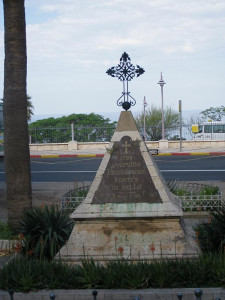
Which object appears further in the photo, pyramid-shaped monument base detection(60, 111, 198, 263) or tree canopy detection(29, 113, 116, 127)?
tree canopy detection(29, 113, 116, 127)

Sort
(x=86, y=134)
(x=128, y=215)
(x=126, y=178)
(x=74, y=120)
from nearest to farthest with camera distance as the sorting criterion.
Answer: (x=128, y=215)
(x=126, y=178)
(x=86, y=134)
(x=74, y=120)

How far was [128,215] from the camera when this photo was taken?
6.75m

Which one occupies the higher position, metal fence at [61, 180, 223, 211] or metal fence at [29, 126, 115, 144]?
metal fence at [29, 126, 115, 144]

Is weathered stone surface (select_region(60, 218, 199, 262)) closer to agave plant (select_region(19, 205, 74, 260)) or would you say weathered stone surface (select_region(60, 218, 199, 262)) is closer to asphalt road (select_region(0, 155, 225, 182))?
agave plant (select_region(19, 205, 74, 260))

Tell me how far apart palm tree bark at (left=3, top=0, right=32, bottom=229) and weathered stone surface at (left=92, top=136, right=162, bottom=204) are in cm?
235

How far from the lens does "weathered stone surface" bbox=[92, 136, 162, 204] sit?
6.85 meters

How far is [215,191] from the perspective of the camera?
436 inches

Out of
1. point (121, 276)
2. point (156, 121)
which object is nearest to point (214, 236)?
point (121, 276)

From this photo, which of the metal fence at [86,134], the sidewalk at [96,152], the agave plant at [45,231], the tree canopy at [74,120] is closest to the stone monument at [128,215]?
the agave plant at [45,231]

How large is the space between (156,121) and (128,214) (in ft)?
98.7

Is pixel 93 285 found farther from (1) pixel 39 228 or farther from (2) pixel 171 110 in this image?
(2) pixel 171 110

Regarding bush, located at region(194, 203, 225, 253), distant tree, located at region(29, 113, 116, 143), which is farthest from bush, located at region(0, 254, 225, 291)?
distant tree, located at region(29, 113, 116, 143)

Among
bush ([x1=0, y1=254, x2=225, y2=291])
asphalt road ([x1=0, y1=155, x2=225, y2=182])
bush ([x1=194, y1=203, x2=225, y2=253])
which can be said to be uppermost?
asphalt road ([x1=0, y1=155, x2=225, y2=182])

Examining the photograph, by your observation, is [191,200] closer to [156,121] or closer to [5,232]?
[5,232]
